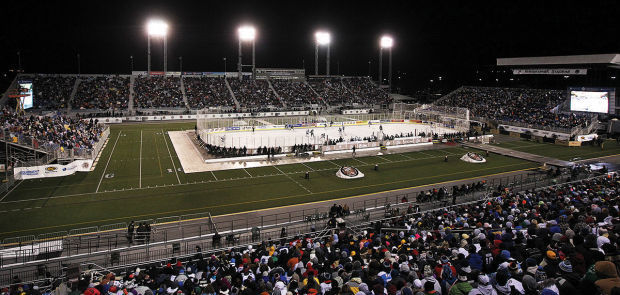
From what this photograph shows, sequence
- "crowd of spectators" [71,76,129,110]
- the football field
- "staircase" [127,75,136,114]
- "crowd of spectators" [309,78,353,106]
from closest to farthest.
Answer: the football field → "crowd of spectators" [71,76,129,110] → "staircase" [127,75,136,114] → "crowd of spectators" [309,78,353,106]

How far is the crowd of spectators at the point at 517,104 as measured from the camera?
180ft

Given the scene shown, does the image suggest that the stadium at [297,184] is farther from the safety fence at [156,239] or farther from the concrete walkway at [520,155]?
the concrete walkway at [520,155]

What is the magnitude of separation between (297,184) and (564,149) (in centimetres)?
3434

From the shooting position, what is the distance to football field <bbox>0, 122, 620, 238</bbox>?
22953 mm

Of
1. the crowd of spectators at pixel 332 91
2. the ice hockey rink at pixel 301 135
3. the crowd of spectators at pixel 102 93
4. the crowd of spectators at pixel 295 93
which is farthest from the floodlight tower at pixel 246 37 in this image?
the ice hockey rink at pixel 301 135

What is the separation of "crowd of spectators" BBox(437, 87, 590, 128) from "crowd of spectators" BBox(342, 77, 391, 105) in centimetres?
1407

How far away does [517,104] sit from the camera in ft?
217

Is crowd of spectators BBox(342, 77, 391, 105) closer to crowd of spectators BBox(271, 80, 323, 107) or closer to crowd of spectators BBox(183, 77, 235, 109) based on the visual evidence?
crowd of spectators BBox(271, 80, 323, 107)

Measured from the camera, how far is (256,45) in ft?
283

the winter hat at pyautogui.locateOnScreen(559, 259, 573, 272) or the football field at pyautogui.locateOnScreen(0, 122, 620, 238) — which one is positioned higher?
the winter hat at pyautogui.locateOnScreen(559, 259, 573, 272)

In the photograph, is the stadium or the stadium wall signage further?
the stadium wall signage

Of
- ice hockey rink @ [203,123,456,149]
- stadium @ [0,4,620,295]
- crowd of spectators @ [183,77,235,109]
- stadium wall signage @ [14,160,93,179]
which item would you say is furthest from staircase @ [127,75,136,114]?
stadium wall signage @ [14,160,93,179]

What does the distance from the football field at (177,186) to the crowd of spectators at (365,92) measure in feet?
153

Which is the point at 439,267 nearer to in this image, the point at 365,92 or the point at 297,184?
the point at 297,184
